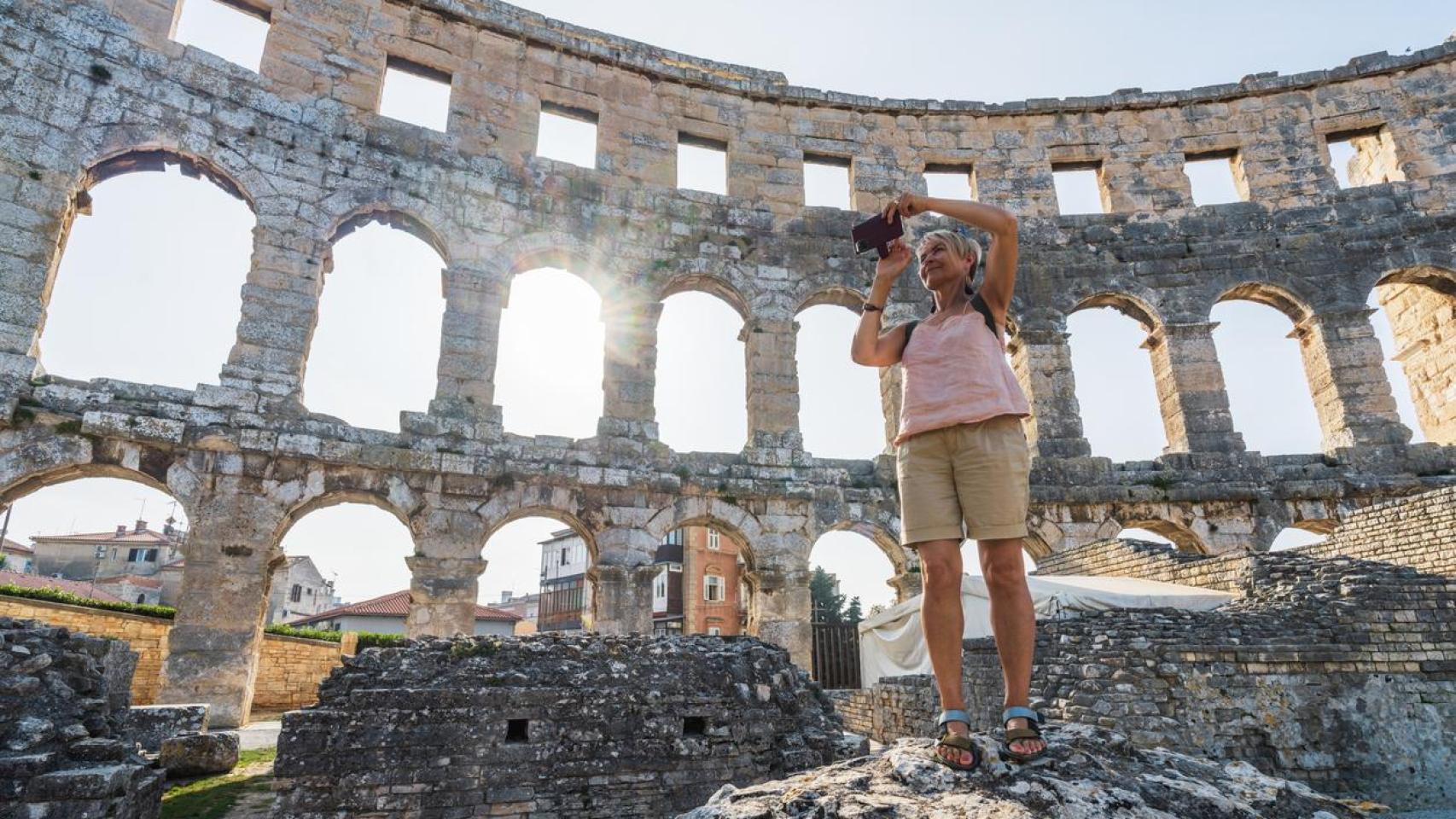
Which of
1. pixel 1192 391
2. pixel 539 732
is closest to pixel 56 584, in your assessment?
pixel 539 732

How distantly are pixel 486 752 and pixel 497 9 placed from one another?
14.4 m

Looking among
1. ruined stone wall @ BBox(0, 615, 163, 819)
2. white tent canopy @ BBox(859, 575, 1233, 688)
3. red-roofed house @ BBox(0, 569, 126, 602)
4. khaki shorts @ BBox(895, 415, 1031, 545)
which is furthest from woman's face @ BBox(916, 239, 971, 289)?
red-roofed house @ BBox(0, 569, 126, 602)

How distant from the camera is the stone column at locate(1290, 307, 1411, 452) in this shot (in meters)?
14.0

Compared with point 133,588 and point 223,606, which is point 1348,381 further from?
point 133,588

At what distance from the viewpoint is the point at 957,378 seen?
3.18 metres

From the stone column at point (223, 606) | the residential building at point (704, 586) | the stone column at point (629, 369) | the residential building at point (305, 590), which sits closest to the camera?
the stone column at point (223, 606)

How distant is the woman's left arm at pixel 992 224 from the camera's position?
128 inches

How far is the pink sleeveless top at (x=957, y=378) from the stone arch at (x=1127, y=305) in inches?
532

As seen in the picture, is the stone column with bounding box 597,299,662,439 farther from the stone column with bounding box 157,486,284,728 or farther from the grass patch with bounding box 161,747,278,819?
the grass patch with bounding box 161,747,278,819

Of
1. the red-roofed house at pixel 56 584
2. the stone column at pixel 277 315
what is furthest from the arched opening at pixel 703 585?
the stone column at pixel 277 315

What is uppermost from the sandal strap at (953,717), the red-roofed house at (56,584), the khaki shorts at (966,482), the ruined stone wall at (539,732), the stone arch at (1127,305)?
the stone arch at (1127,305)

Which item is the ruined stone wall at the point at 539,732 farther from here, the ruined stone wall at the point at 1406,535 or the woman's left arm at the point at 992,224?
the ruined stone wall at the point at 1406,535

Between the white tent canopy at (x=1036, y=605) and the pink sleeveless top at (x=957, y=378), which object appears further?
the white tent canopy at (x=1036, y=605)

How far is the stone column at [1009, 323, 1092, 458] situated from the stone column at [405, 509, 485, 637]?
9876 millimetres
